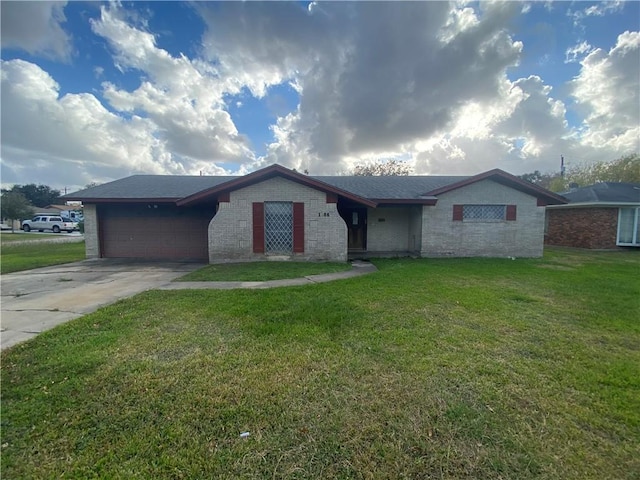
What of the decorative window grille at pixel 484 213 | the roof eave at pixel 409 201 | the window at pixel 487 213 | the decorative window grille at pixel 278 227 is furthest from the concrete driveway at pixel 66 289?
the decorative window grille at pixel 484 213

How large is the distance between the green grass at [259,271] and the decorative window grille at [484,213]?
6062 millimetres

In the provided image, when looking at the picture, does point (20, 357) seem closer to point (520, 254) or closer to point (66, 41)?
point (66, 41)

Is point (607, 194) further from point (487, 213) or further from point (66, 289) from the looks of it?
point (66, 289)

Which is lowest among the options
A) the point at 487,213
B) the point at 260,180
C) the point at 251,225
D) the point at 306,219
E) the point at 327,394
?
the point at 327,394

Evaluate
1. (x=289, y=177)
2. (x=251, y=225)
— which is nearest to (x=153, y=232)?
(x=251, y=225)

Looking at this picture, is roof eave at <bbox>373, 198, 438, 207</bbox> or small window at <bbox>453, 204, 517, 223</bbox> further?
small window at <bbox>453, 204, 517, 223</bbox>

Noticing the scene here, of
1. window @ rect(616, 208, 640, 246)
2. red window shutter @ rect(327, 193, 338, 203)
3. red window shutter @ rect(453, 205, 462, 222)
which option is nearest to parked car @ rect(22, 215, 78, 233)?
red window shutter @ rect(327, 193, 338, 203)

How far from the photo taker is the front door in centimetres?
1405

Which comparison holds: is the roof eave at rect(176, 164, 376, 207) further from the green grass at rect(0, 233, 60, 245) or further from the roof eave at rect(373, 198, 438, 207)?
the green grass at rect(0, 233, 60, 245)

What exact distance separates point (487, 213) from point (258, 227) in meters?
9.72

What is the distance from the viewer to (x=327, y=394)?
2.90 m

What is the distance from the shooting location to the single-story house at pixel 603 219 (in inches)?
603

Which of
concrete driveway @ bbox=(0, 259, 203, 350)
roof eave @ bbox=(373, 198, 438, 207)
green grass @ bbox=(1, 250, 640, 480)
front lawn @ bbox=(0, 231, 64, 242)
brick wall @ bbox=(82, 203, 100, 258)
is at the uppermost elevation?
roof eave @ bbox=(373, 198, 438, 207)

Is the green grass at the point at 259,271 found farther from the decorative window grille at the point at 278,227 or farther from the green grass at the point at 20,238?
the green grass at the point at 20,238
